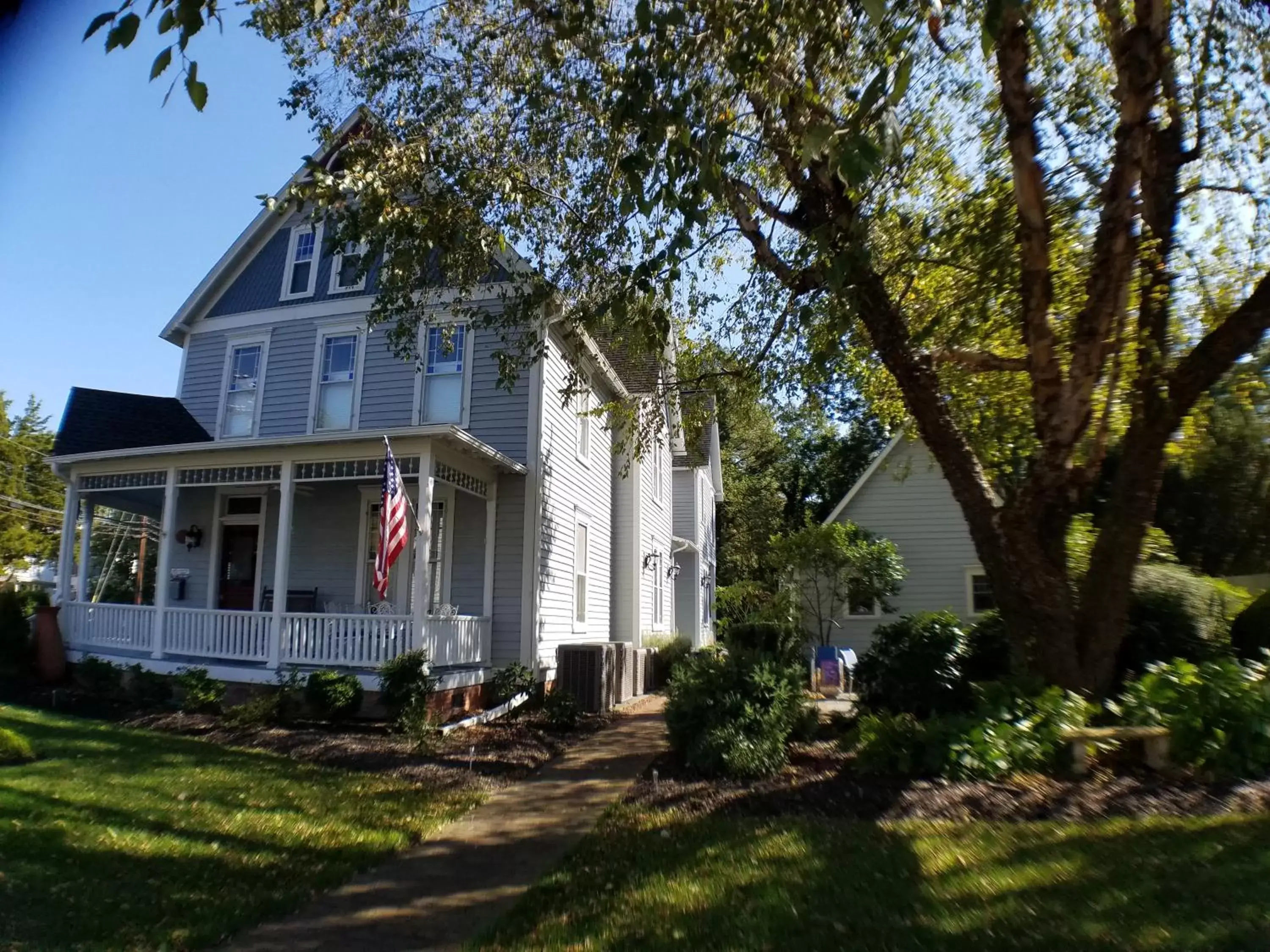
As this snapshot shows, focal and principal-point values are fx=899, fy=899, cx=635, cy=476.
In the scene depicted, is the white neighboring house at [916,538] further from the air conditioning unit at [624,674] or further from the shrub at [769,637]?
the air conditioning unit at [624,674]

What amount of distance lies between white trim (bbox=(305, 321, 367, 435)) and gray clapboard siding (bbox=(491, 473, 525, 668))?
302 centimetres

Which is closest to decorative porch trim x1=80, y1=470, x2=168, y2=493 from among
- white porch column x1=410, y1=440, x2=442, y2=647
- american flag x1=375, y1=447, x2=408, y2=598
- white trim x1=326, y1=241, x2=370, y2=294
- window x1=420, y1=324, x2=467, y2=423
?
window x1=420, y1=324, x2=467, y2=423

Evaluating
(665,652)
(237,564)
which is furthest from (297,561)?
(665,652)

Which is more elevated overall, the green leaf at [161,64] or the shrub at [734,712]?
the green leaf at [161,64]

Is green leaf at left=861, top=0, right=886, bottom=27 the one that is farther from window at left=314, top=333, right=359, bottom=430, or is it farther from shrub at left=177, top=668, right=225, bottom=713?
window at left=314, top=333, right=359, bottom=430

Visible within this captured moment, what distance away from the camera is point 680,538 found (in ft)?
81.3

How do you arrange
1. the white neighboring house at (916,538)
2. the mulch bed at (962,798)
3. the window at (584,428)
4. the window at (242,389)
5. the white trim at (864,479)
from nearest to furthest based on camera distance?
1. the mulch bed at (962,798)
2. the window at (242,389)
3. the window at (584,428)
4. the white trim at (864,479)
5. the white neighboring house at (916,538)

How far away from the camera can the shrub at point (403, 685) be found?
11.0 metres

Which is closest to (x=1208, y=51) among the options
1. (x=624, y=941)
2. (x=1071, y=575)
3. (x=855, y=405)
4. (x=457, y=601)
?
(x=1071, y=575)

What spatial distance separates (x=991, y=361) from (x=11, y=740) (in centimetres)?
1013

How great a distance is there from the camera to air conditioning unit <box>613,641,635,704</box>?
1480cm

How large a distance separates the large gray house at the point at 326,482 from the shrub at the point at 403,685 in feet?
2.24

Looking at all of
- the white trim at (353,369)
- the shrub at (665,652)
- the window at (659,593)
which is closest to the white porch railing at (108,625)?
the white trim at (353,369)

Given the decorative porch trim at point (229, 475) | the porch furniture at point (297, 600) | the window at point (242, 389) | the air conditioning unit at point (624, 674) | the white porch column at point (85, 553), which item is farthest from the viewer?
the window at point (242, 389)
